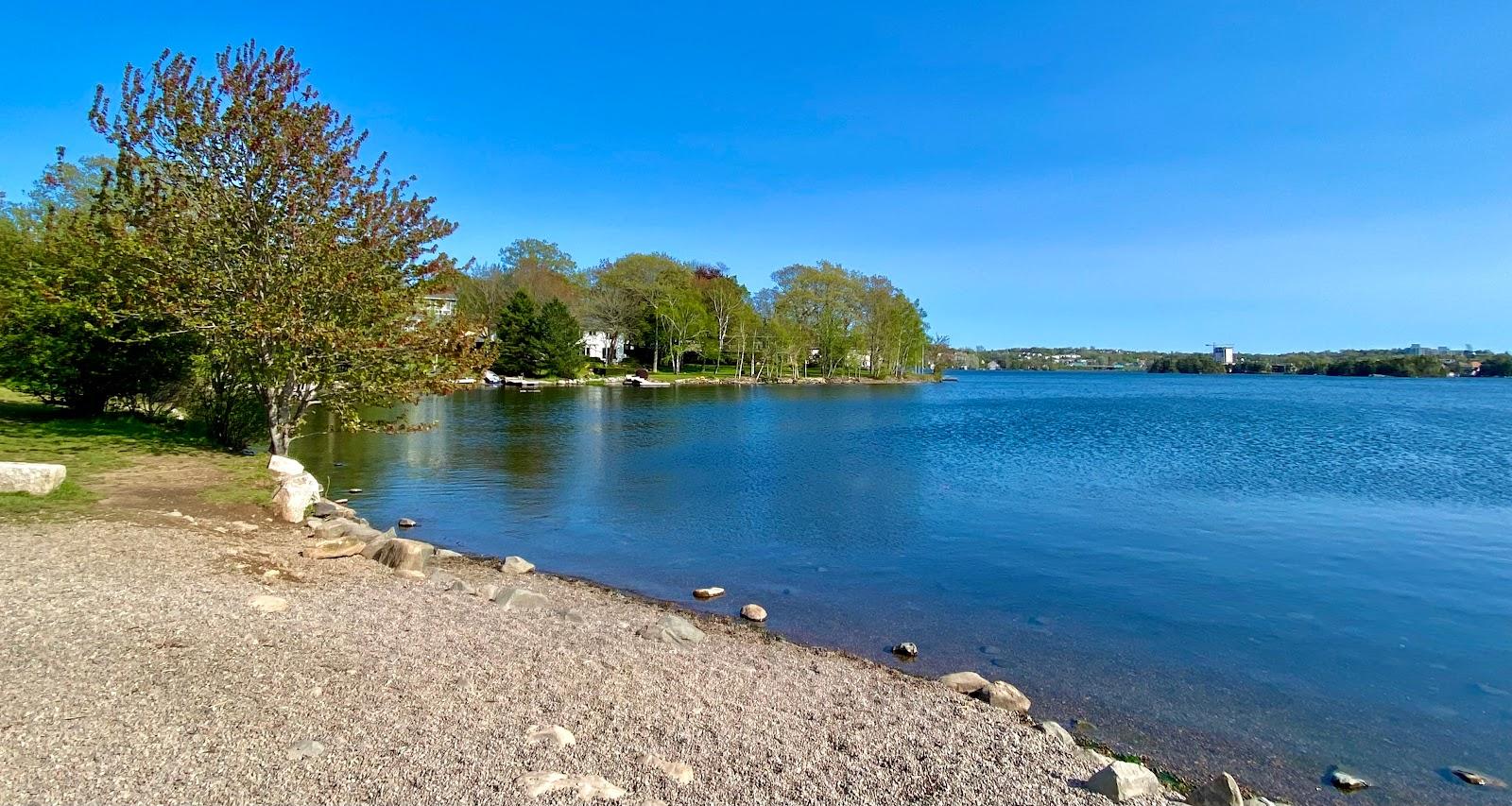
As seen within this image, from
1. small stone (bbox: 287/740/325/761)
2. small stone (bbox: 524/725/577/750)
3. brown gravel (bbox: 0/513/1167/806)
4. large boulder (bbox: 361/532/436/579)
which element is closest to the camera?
brown gravel (bbox: 0/513/1167/806)

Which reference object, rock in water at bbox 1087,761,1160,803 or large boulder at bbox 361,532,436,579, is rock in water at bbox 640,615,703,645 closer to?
large boulder at bbox 361,532,436,579

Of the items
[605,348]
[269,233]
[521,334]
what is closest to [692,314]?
[605,348]

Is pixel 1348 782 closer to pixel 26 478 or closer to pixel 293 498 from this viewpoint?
pixel 293 498

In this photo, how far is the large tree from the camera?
50.0ft

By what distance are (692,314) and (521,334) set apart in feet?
75.7

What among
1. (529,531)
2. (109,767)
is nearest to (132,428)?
(529,531)

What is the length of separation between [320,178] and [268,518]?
7601 millimetres

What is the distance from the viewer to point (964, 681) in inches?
326

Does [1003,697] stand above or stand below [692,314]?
below

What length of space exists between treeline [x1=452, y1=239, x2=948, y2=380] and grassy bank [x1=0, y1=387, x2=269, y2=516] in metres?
54.2

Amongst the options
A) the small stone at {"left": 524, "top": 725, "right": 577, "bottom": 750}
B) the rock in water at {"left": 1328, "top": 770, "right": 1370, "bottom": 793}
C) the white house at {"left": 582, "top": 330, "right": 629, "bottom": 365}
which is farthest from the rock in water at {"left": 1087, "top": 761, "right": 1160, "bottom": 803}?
the white house at {"left": 582, "top": 330, "right": 629, "bottom": 365}

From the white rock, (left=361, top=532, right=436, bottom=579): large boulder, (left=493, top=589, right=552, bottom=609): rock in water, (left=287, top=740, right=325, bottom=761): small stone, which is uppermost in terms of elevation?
the white rock

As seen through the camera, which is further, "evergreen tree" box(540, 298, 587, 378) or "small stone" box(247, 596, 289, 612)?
"evergreen tree" box(540, 298, 587, 378)

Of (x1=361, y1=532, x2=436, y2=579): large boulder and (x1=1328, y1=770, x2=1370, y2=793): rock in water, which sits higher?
(x1=361, y1=532, x2=436, y2=579): large boulder
